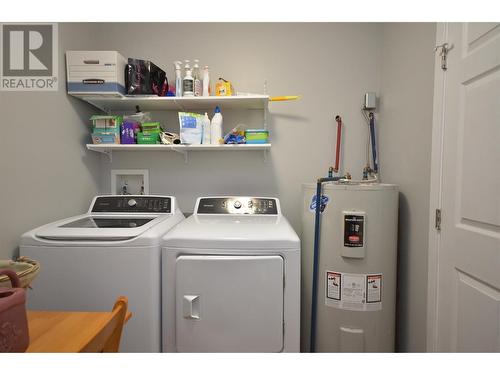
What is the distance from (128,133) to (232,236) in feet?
4.17

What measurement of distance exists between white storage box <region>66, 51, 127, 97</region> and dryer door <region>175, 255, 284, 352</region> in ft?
4.55

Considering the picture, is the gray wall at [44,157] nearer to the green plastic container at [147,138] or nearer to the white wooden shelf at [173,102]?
the white wooden shelf at [173,102]

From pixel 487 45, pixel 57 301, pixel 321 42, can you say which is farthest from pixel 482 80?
pixel 57 301

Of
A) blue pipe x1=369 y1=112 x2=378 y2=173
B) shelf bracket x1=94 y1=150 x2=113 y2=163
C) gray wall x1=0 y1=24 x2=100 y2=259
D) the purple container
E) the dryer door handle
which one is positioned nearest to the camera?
the dryer door handle

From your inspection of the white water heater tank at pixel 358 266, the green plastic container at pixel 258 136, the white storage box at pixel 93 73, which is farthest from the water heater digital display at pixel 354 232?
the white storage box at pixel 93 73

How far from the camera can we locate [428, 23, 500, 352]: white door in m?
1.10

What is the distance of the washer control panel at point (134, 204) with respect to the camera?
197 cm

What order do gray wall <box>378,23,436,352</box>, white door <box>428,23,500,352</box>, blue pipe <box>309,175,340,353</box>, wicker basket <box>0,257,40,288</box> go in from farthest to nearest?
blue pipe <box>309,175,340,353</box>
gray wall <box>378,23,436,352</box>
white door <box>428,23,500,352</box>
wicker basket <box>0,257,40,288</box>

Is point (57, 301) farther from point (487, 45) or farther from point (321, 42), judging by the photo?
point (321, 42)

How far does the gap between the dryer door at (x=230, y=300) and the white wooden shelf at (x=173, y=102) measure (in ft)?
4.00

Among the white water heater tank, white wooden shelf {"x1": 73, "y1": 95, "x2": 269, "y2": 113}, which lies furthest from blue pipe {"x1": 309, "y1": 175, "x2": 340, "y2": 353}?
white wooden shelf {"x1": 73, "y1": 95, "x2": 269, "y2": 113}

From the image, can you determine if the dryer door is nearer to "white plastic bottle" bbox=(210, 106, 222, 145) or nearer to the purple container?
"white plastic bottle" bbox=(210, 106, 222, 145)

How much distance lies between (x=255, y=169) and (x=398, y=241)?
1239 mm

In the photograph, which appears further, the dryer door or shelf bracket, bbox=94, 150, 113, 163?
shelf bracket, bbox=94, 150, 113, 163
